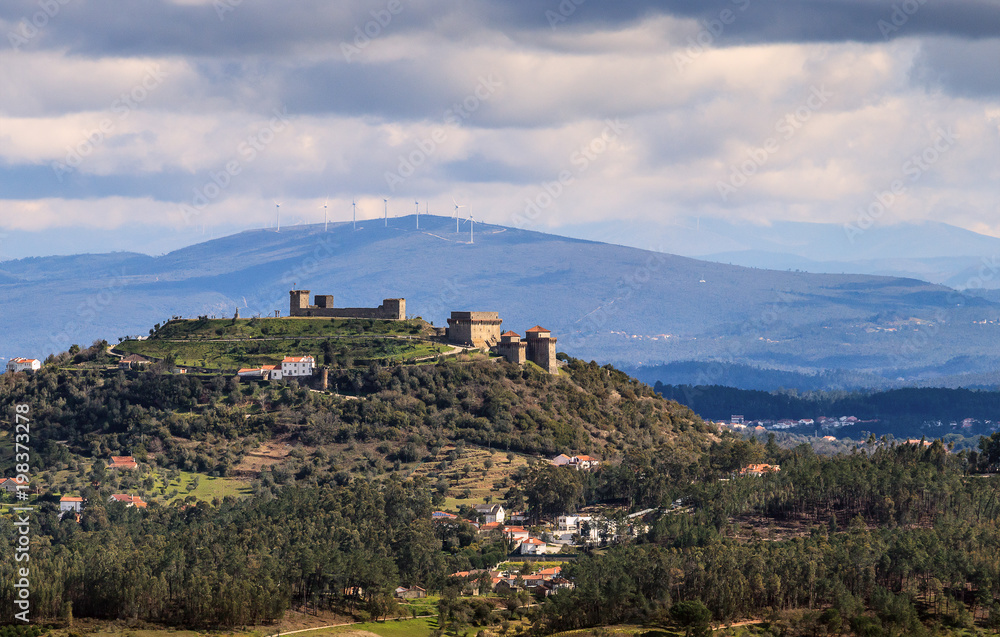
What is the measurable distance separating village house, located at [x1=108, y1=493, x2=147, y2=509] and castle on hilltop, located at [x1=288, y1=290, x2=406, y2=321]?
129ft

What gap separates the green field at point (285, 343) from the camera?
147000 millimetres

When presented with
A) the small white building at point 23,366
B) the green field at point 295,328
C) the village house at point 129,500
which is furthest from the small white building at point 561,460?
the small white building at point 23,366

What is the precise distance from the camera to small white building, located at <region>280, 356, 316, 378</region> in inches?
5650

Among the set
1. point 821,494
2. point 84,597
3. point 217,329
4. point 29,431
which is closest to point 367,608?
point 84,597

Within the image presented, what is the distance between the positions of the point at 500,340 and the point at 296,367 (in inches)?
917

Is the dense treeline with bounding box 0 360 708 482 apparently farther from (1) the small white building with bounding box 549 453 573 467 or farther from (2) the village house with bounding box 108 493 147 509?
(2) the village house with bounding box 108 493 147 509

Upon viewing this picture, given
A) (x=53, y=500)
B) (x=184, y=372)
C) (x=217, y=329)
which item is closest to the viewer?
(x=53, y=500)

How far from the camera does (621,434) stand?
147m

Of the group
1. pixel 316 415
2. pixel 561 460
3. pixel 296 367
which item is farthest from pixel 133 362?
pixel 561 460

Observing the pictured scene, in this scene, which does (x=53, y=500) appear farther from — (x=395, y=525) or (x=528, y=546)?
(x=528, y=546)

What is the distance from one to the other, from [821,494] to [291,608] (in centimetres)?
4458

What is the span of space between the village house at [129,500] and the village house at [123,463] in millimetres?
6872

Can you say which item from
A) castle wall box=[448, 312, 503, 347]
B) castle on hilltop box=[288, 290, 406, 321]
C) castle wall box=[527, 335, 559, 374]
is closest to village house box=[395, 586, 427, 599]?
castle wall box=[448, 312, 503, 347]

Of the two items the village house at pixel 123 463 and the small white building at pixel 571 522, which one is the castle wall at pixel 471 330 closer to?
the village house at pixel 123 463
